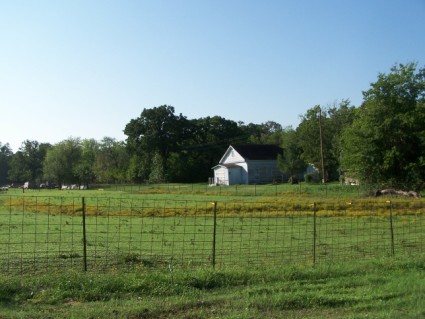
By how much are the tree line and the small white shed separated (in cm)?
441

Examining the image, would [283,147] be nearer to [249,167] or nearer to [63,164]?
[249,167]

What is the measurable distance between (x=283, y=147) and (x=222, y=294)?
255 ft

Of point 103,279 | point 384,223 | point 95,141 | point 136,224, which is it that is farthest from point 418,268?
point 95,141

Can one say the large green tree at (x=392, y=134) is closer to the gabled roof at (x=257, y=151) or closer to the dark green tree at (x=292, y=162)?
the dark green tree at (x=292, y=162)

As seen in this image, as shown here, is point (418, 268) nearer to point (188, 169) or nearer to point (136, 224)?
point (136, 224)

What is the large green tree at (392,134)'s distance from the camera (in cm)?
4484

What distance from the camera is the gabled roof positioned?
78562mm

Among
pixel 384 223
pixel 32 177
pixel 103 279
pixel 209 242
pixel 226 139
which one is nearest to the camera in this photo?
pixel 103 279

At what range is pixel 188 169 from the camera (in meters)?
93.1

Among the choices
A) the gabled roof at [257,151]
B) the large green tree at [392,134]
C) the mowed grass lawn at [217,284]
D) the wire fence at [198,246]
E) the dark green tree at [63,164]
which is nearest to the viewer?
the mowed grass lawn at [217,284]

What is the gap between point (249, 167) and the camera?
77500mm

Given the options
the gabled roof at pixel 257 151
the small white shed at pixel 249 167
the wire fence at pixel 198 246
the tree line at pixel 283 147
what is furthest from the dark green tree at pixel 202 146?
the wire fence at pixel 198 246

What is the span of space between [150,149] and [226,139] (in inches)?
730

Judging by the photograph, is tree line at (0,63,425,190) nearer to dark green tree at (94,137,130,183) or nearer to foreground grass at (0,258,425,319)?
dark green tree at (94,137,130,183)
